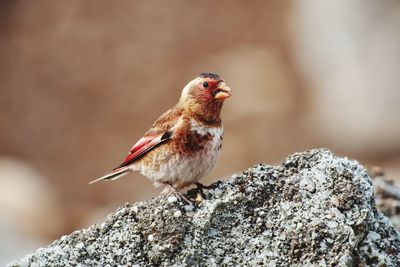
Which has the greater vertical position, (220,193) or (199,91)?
(199,91)

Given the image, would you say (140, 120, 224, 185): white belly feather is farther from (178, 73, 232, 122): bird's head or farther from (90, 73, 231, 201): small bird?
(178, 73, 232, 122): bird's head

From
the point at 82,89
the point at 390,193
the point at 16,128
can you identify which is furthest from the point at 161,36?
the point at 390,193

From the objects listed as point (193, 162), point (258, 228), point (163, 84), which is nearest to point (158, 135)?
point (193, 162)

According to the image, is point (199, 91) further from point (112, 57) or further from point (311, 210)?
point (112, 57)

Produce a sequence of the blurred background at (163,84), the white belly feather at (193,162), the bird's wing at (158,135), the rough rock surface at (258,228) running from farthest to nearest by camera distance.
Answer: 1. the blurred background at (163,84)
2. the bird's wing at (158,135)
3. the white belly feather at (193,162)
4. the rough rock surface at (258,228)

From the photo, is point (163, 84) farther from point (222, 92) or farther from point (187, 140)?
point (187, 140)

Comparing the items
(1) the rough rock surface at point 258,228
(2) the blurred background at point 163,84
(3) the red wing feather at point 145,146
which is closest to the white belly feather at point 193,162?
(3) the red wing feather at point 145,146

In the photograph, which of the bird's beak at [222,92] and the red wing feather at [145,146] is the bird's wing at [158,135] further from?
the bird's beak at [222,92]

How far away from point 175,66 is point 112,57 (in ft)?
5.53

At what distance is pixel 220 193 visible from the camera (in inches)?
185

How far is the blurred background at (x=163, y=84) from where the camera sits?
1788 cm

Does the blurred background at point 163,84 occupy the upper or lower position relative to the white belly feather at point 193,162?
upper

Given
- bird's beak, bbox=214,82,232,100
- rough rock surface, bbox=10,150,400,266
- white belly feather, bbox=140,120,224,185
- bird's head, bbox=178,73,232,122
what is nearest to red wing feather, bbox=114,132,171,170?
white belly feather, bbox=140,120,224,185

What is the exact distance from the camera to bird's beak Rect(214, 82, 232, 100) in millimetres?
5844
